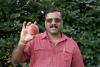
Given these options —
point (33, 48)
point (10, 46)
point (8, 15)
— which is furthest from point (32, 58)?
point (8, 15)

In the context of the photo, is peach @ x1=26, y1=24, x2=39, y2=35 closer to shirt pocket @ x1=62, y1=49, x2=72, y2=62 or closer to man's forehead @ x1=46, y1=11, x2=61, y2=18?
man's forehead @ x1=46, y1=11, x2=61, y2=18

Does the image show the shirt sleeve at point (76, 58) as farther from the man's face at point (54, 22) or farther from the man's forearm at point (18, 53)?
the man's forearm at point (18, 53)

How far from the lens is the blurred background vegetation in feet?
19.8

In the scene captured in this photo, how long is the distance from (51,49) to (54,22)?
0.31 meters

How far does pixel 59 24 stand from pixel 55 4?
3047mm

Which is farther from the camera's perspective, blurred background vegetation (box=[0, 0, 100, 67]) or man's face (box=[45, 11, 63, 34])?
blurred background vegetation (box=[0, 0, 100, 67])

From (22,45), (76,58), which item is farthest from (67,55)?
(22,45)

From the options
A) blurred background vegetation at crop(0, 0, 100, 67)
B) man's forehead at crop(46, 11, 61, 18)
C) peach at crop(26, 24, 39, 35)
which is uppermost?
man's forehead at crop(46, 11, 61, 18)

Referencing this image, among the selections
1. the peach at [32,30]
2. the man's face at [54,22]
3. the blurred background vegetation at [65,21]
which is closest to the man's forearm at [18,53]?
the peach at [32,30]

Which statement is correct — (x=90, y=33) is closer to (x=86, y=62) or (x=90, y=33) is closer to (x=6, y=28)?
(x=86, y=62)

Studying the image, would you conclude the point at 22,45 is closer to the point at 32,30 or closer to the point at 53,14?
the point at 32,30

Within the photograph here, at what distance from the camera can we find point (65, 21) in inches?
262

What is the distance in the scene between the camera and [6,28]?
243 inches

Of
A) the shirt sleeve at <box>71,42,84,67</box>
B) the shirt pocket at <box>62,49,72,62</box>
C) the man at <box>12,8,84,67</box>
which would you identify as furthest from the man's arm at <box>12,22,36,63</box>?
the shirt sleeve at <box>71,42,84,67</box>
